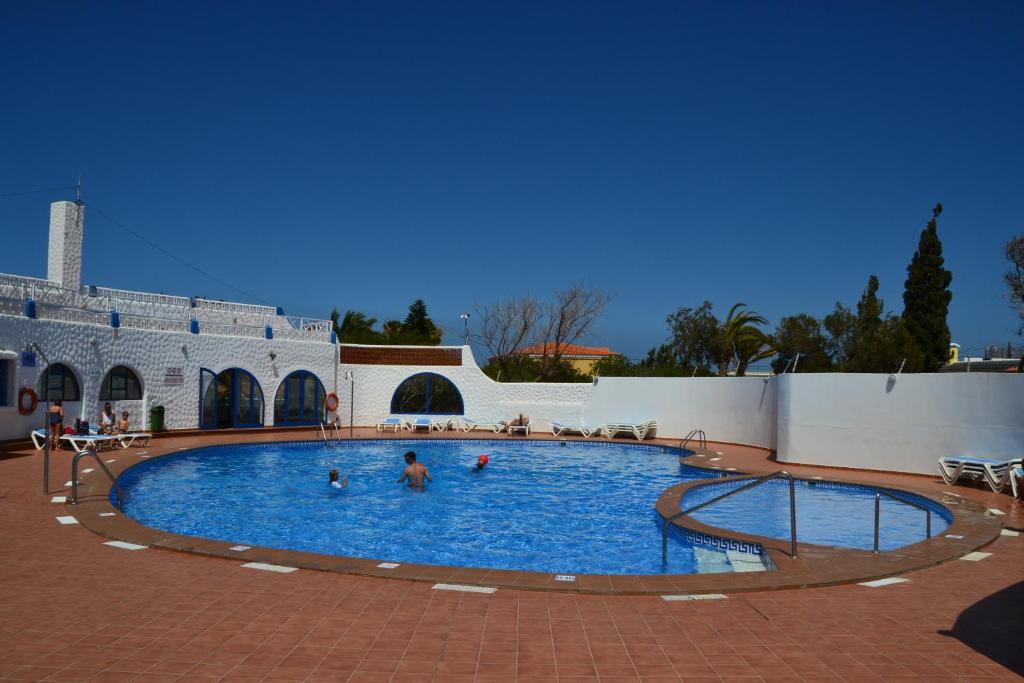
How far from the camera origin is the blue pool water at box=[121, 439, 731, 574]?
9.13 metres

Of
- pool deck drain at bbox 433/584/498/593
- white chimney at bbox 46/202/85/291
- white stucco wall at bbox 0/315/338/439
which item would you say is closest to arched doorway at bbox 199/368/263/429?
white stucco wall at bbox 0/315/338/439

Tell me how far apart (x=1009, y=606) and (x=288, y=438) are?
16446 millimetres

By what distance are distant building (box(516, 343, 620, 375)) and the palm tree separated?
6.39 meters

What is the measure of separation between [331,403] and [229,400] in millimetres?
3000

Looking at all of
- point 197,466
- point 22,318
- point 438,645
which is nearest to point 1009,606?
point 438,645

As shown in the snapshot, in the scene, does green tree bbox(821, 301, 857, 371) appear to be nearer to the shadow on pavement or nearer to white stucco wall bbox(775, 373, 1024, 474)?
white stucco wall bbox(775, 373, 1024, 474)

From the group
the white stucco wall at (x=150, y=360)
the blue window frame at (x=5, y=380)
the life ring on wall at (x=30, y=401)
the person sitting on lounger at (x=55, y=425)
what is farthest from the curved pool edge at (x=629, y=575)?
the white stucco wall at (x=150, y=360)

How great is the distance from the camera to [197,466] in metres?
15.0

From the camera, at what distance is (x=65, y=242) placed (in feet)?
65.7

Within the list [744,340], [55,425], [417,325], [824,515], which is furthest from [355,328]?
[824,515]

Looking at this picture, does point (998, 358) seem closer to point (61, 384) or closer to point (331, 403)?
→ point (331, 403)

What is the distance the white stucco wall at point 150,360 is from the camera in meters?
15.6

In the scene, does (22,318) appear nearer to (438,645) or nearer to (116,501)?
(116,501)

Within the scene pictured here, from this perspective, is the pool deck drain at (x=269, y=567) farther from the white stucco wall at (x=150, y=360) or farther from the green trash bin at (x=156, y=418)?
the green trash bin at (x=156, y=418)
